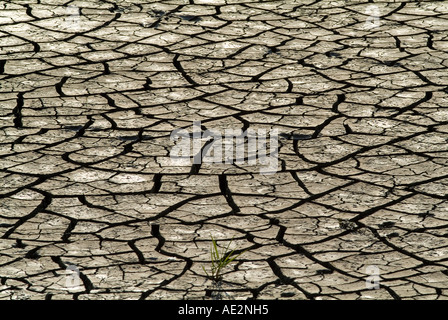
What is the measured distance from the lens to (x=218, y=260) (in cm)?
351

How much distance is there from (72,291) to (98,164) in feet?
4.04

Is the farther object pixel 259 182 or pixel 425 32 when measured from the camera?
pixel 425 32

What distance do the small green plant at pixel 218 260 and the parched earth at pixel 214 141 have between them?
32 millimetres

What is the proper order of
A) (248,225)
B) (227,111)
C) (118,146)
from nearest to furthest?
(248,225)
(118,146)
(227,111)

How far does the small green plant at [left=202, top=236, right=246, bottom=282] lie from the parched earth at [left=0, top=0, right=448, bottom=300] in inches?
1.3

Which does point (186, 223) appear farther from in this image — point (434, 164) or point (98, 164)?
point (434, 164)

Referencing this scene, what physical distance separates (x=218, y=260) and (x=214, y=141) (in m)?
1.27

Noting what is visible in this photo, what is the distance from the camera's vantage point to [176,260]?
3559mm

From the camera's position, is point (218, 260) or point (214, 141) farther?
point (214, 141)

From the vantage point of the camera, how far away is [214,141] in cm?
466

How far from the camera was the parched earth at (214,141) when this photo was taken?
11.4 feet

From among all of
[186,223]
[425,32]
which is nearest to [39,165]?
[186,223]

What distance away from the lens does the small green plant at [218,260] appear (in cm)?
341

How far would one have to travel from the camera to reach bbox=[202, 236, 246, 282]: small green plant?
3.41 meters
